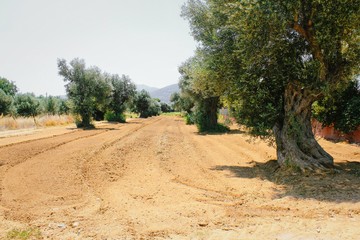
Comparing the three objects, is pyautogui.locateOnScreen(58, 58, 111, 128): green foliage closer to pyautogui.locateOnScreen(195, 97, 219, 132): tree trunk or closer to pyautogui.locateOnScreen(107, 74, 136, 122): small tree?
pyautogui.locateOnScreen(195, 97, 219, 132): tree trunk

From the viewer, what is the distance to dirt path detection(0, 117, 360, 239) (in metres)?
5.80

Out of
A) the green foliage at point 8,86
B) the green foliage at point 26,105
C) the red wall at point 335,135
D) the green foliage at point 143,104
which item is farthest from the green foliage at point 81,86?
the green foliage at point 8,86

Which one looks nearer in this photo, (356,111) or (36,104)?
(356,111)

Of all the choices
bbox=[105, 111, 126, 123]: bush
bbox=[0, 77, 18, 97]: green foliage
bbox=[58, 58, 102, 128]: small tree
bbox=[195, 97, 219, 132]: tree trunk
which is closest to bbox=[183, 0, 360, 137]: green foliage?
bbox=[195, 97, 219, 132]: tree trunk

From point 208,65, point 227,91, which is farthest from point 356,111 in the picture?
point 208,65

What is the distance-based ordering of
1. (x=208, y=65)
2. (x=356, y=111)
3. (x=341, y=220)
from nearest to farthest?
1. (x=341, y=220)
2. (x=208, y=65)
3. (x=356, y=111)

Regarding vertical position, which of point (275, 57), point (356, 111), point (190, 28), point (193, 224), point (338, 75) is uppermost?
point (190, 28)

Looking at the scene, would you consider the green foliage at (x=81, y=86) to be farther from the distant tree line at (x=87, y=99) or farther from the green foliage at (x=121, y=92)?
the green foliage at (x=121, y=92)

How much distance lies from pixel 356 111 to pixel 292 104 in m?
7.87

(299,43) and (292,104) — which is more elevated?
(299,43)

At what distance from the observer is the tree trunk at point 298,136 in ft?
36.7

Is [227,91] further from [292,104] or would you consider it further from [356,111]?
[356,111]

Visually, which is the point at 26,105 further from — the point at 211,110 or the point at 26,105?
the point at 211,110

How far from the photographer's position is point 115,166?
12547 millimetres
